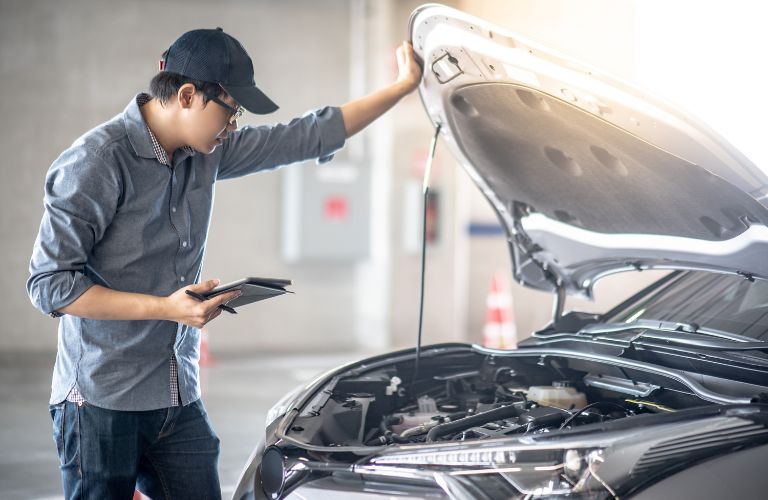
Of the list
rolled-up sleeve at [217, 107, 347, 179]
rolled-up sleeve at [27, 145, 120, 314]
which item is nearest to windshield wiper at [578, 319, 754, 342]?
rolled-up sleeve at [217, 107, 347, 179]

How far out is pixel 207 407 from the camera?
19.2 ft

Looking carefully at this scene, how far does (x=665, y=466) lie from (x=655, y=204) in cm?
91

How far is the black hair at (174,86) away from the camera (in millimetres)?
2273

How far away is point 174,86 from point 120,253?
461 millimetres

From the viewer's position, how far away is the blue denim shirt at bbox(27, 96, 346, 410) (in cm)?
212

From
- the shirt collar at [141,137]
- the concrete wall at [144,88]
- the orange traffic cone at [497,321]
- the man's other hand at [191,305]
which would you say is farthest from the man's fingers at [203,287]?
the concrete wall at [144,88]

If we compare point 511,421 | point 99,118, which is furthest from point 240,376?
point 511,421

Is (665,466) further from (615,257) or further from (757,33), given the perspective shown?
(757,33)

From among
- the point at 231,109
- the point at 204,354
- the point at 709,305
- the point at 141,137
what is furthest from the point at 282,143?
the point at 204,354

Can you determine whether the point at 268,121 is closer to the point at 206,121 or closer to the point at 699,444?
→ the point at 206,121

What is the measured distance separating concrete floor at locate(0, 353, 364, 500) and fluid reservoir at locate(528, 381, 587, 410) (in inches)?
74.4

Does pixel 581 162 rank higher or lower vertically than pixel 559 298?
higher

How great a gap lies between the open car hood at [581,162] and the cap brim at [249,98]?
1.74 feet

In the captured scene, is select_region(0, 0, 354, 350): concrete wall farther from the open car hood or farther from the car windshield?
the car windshield
